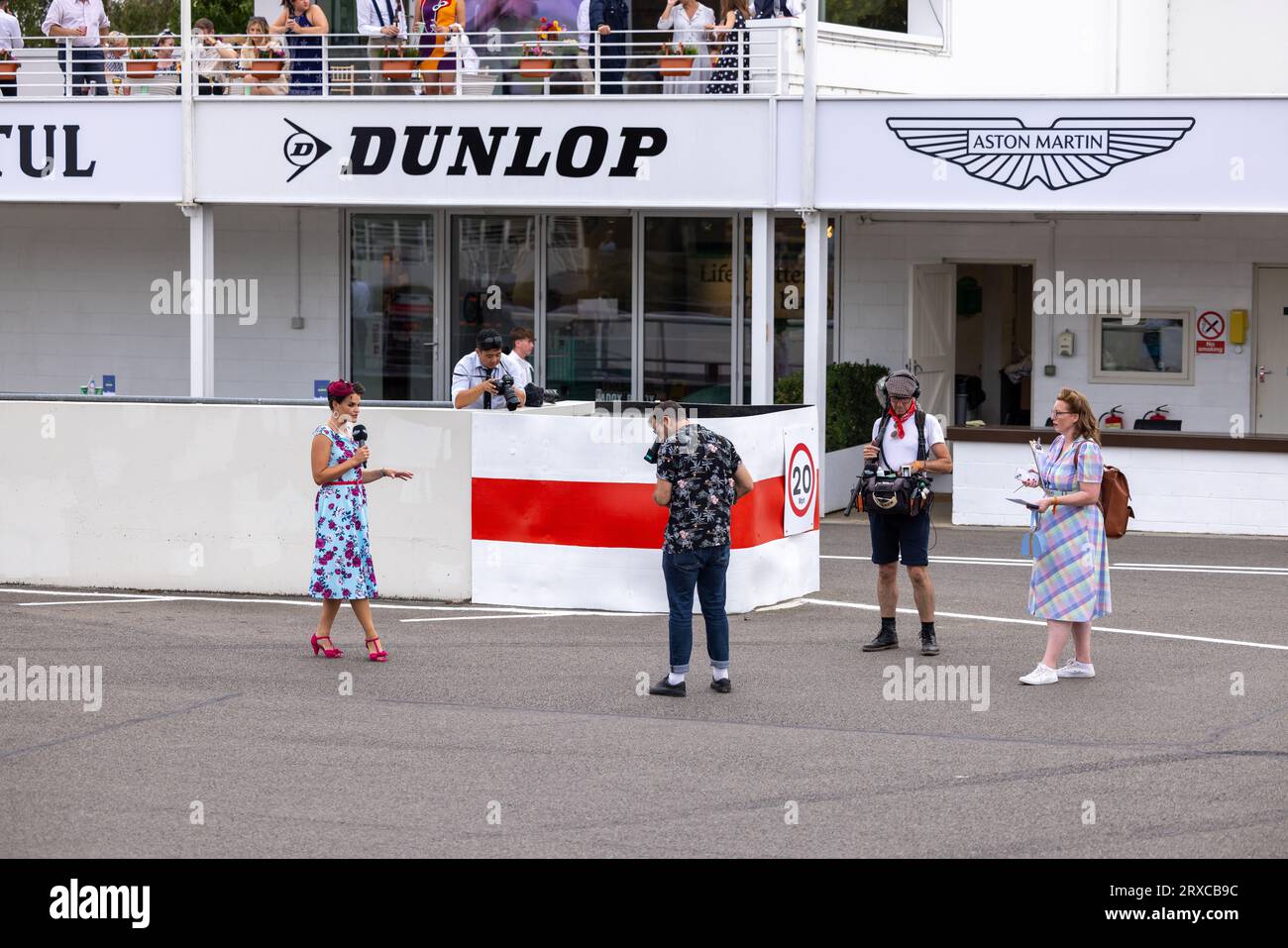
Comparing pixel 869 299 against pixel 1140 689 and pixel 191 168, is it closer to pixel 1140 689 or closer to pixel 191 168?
pixel 191 168

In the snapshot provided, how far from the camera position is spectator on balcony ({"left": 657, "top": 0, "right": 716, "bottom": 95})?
18.9 m

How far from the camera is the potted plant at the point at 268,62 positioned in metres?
20.1

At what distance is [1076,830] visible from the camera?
7.73 m

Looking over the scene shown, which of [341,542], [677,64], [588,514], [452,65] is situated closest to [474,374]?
[588,514]

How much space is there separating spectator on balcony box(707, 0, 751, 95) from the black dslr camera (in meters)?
6.17

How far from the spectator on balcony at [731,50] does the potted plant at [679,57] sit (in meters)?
0.28

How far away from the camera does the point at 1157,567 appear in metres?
15.6

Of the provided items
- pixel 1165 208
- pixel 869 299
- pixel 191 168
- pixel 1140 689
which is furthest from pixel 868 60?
pixel 1140 689

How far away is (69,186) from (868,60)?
9.01 metres

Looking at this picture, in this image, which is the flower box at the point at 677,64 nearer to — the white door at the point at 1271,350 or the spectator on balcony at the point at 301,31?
the spectator on balcony at the point at 301,31

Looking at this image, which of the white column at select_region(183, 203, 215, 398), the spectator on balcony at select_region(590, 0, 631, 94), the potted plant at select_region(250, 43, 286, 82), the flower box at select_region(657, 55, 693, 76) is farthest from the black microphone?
the potted plant at select_region(250, 43, 286, 82)

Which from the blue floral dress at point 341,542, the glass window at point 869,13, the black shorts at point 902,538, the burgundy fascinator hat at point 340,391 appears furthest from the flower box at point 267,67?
the black shorts at point 902,538

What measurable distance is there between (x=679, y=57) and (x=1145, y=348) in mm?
6278

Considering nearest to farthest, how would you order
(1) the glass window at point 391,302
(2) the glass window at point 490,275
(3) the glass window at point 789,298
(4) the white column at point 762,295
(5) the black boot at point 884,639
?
(5) the black boot at point 884,639
(4) the white column at point 762,295
(3) the glass window at point 789,298
(2) the glass window at point 490,275
(1) the glass window at point 391,302
